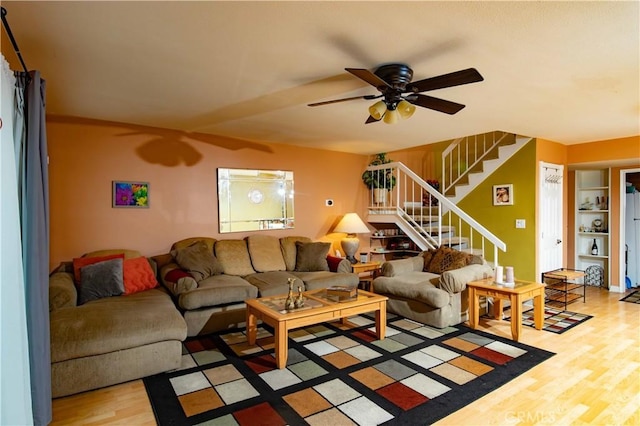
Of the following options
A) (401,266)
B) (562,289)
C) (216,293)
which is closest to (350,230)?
(401,266)

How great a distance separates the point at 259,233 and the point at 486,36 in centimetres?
397

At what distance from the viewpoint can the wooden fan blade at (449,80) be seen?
2160 mm

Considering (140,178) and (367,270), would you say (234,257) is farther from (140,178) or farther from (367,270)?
(367,270)

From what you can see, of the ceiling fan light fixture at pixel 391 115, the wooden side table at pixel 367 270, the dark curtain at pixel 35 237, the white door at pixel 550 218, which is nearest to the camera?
the dark curtain at pixel 35 237

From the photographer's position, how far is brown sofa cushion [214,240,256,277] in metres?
4.54

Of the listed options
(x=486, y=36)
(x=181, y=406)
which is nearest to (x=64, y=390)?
(x=181, y=406)

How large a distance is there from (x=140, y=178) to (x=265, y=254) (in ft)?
6.13

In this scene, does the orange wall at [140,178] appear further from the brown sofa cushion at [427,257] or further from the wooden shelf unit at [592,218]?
the wooden shelf unit at [592,218]

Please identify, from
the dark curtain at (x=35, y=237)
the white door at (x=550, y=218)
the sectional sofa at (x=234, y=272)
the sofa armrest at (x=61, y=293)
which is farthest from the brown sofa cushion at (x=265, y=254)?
the white door at (x=550, y=218)

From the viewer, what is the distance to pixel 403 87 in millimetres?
2625

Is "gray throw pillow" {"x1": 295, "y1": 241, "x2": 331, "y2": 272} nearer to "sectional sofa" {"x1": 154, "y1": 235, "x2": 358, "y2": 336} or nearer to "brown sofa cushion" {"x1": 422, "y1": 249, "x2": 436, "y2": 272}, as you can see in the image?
"sectional sofa" {"x1": 154, "y1": 235, "x2": 358, "y2": 336}

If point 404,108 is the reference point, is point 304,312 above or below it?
below

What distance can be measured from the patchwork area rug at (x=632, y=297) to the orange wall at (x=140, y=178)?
16.0ft

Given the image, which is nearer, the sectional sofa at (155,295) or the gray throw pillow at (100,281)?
the sectional sofa at (155,295)
